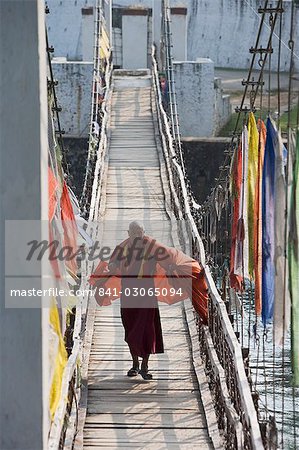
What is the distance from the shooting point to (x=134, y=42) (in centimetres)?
2345

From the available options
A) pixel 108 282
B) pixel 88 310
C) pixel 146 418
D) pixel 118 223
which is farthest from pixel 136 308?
pixel 118 223

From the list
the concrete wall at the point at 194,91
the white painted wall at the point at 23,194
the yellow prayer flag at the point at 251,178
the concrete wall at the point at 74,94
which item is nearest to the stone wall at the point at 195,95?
Result: the concrete wall at the point at 194,91

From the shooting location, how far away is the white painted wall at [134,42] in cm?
2333

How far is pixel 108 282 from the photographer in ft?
24.0

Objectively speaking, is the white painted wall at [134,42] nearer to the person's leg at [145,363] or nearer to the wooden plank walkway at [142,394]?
the wooden plank walkway at [142,394]

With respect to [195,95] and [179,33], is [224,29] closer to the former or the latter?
[179,33]

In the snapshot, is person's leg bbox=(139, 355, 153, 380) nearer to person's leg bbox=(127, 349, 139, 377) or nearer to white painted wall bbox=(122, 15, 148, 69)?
person's leg bbox=(127, 349, 139, 377)

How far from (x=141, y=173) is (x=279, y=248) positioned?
836cm

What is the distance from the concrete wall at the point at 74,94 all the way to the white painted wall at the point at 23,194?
17.5 meters

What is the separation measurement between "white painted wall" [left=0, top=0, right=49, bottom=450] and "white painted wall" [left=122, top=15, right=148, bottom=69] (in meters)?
18.7

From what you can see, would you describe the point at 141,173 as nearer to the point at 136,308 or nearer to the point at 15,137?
the point at 136,308

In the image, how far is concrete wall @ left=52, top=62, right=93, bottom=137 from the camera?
22.2m

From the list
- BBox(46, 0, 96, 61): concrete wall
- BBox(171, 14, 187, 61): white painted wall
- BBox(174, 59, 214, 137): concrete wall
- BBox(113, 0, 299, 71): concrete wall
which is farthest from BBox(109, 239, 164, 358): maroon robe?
BBox(113, 0, 299, 71): concrete wall

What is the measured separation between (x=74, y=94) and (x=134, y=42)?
1.89 metres
